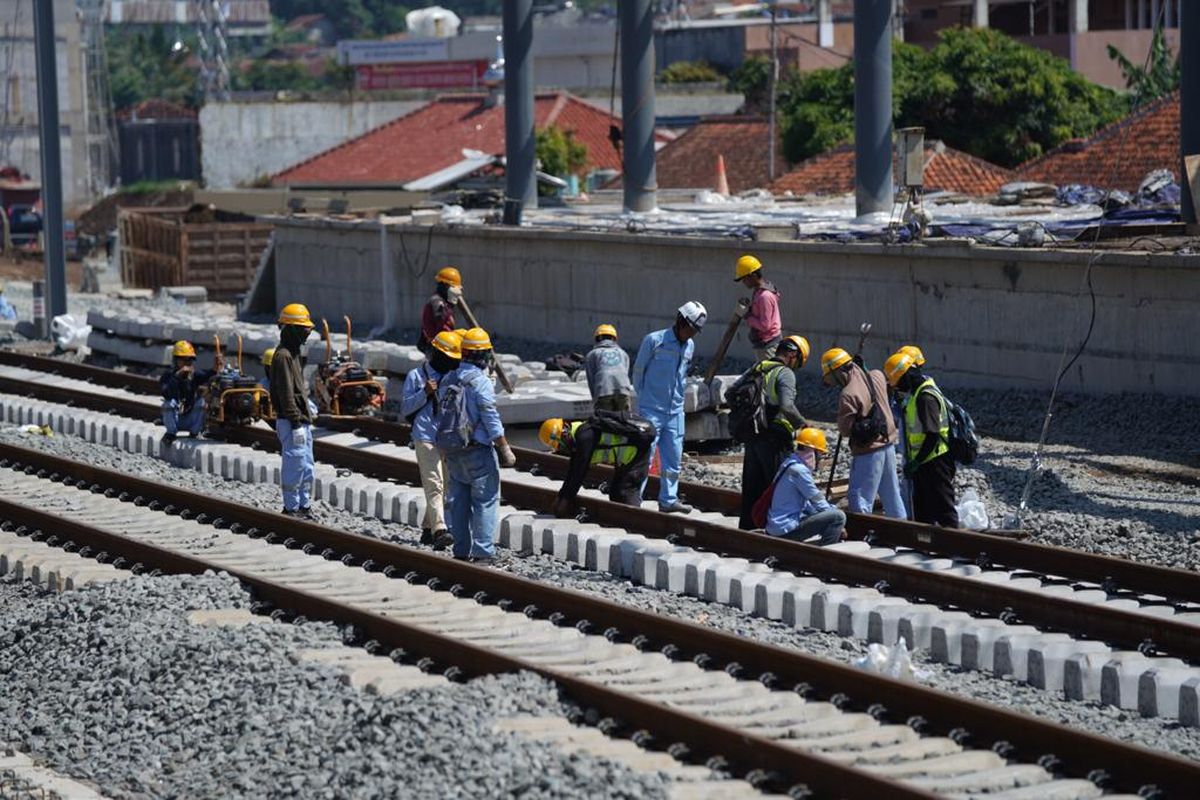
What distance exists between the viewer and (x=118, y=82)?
14550cm

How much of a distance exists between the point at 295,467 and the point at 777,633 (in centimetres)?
531

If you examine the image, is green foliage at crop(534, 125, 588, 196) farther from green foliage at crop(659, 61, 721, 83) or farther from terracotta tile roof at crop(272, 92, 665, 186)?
green foliage at crop(659, 61, 721, 83)

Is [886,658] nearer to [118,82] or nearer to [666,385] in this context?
[666,385]

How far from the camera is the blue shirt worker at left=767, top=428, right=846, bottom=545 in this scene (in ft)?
44.1

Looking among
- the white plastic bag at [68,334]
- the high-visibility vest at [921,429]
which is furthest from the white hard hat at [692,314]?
the white plastic bag at [68,334]

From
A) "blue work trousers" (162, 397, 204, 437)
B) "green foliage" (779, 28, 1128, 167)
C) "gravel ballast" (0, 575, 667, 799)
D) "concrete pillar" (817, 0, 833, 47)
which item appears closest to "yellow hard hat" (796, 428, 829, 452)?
"gravel ballast" (0, 575, 667, 799)

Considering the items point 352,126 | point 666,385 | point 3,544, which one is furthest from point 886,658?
point 352,126

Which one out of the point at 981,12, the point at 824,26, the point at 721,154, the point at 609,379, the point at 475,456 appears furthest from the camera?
the point at 824,26

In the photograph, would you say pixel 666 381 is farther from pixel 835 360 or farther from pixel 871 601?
pixel 871 601

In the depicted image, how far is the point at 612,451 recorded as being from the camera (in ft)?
48.2

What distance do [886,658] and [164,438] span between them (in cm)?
1141

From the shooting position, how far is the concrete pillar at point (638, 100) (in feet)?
116

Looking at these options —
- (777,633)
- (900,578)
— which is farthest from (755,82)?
(777,633)

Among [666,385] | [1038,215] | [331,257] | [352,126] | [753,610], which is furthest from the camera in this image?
[352,126]
